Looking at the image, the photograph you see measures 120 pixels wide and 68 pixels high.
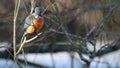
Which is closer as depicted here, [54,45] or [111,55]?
[54,45]

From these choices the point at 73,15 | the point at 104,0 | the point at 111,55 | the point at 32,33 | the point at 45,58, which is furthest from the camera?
the point at 45,58

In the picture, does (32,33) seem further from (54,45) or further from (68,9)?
(54,45)

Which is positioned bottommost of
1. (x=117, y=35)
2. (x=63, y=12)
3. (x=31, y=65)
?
(x=31, y=65)

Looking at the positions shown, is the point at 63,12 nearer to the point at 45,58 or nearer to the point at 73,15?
the point at 73,15

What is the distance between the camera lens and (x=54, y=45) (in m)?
3.84

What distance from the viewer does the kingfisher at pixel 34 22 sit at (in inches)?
74.2

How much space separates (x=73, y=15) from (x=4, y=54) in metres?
0.74

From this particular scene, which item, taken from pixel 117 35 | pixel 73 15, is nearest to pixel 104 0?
pixel 117 35

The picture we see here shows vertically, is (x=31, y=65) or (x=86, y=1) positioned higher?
(x=86, y=1)

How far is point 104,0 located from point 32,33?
120 centimetres

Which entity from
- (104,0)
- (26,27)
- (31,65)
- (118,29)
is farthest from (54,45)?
(26,27)

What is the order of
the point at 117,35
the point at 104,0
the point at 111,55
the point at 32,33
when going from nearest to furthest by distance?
the point at 32,33 < the point at 104,0 < the point at 117,35 < the point at 111,55

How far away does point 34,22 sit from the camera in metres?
1.93

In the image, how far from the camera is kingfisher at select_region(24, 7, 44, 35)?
1884 mm
